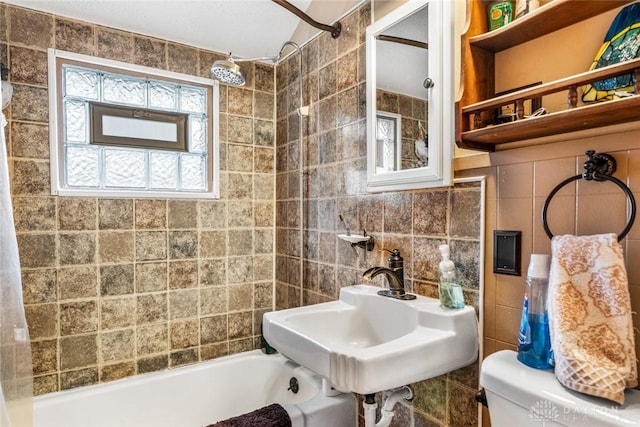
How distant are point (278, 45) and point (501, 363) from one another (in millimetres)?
2069

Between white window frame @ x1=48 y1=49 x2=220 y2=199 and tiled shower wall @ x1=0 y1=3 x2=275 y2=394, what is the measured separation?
3 cm

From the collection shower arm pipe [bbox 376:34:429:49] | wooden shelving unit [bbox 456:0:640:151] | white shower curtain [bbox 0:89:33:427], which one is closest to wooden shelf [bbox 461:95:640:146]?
wooden shelving unit [bbox 456:0:640:151]

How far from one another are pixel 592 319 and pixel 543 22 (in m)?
0.76

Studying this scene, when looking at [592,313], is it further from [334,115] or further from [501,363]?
[334,115]

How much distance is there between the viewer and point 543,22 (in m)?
0.98

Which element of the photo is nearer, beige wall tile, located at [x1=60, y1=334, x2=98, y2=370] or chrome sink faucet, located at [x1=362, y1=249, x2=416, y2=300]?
chrome sink faucet, located at [x1=362, y1=249, x2=416, y2=300]

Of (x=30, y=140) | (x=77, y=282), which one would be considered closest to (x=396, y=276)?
(x=77, y=282)

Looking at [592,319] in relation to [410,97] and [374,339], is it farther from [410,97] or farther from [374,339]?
[410,97]

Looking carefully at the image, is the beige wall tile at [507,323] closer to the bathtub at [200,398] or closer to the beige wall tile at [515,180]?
the beige wall tile at [515,180]

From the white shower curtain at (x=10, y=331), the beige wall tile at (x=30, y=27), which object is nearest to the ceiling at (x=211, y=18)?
the beige wall tile at (x=30, y=27)

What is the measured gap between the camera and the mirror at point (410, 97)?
4.22 feet

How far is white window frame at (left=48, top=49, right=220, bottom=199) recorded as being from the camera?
5.90 feet

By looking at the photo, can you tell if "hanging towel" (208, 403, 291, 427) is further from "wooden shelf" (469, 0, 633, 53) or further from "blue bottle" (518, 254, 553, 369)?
"wooden shelf" (469, 0, 633, 53)

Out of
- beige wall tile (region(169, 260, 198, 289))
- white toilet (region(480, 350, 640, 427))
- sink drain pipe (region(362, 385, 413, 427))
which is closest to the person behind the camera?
white toilet (region(480, 350, 640, 427))
